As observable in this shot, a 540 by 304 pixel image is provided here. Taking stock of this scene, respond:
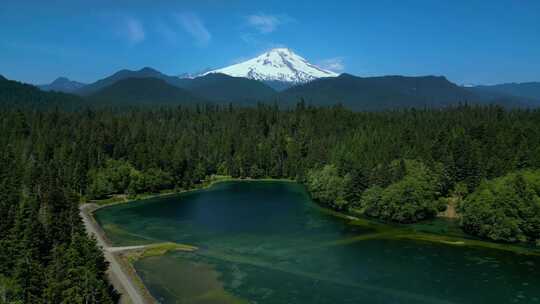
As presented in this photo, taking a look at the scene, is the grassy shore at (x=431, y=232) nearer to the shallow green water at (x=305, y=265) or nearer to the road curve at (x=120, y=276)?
the shallow green water at (x=305, y=265)

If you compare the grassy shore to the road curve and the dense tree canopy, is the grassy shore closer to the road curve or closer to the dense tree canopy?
the dense tree canopy

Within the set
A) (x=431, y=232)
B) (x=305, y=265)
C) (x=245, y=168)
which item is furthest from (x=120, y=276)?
(x=245, y=168)

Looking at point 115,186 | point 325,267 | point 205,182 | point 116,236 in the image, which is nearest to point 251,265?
point 325,267

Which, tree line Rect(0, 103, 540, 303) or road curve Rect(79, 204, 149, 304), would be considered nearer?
road curve Rect(79, 204, 149, 304)

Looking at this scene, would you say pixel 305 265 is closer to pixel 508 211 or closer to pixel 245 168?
pixel 508 211

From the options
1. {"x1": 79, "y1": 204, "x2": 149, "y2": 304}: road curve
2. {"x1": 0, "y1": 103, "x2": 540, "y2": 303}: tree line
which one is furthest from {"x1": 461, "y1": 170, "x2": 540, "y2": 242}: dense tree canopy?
{"x1": 79, "y1": 204, "x2": 149, "y2": 304}: road curve

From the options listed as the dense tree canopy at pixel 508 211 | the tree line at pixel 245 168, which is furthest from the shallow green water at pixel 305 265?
the tree line at pixel 245 168

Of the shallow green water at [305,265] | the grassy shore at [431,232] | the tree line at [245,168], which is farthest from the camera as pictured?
the grassy shore at [431,232]

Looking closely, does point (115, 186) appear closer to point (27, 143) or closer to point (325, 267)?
point (27, 143)
